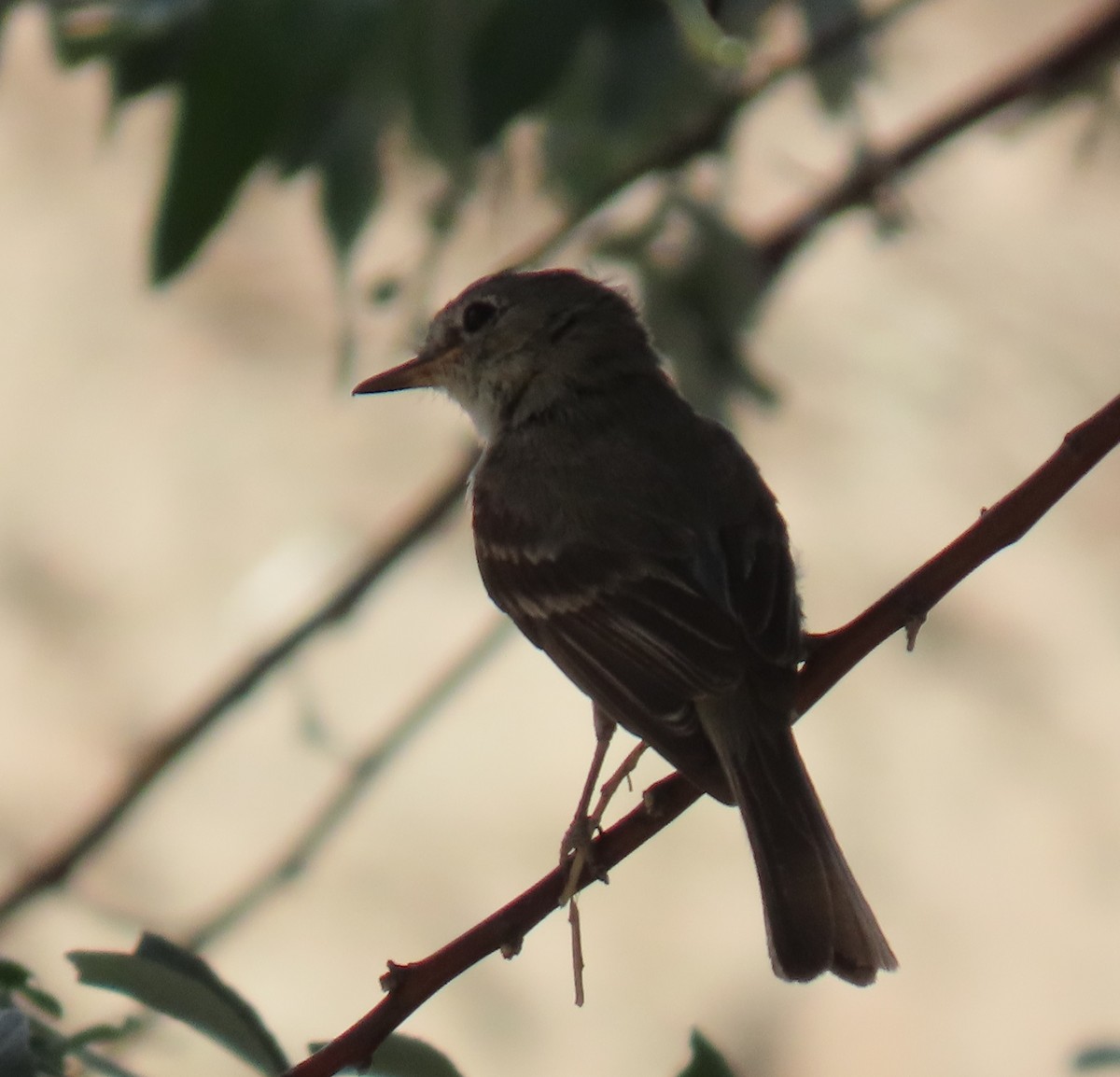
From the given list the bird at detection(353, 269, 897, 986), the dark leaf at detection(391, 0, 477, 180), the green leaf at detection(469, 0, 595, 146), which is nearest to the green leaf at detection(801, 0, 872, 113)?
the bird at detection(353, 269, 897, 986)

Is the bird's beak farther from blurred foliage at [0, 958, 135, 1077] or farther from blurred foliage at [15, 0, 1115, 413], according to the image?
blurred foliage at [0, 958, 135, 1077]

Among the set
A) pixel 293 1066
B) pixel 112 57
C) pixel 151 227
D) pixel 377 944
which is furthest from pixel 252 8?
pixel 377 944

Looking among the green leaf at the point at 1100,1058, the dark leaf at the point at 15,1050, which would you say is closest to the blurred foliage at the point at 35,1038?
the dark leaf at the point at 15,1050

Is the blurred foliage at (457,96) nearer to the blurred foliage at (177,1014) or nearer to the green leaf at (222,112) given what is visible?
the green leaf at (222,112)

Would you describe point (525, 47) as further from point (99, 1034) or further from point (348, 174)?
point (99, 1034)

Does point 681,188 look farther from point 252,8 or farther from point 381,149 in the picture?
point 252,8

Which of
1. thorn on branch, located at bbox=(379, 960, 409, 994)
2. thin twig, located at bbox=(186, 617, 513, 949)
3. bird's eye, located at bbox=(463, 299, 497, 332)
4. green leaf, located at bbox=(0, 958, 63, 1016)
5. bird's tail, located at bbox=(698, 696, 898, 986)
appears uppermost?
green leaf, located at bbox=(0, 958, 63, 1016)

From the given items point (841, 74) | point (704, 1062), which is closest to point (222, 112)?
point (704, 1062)
